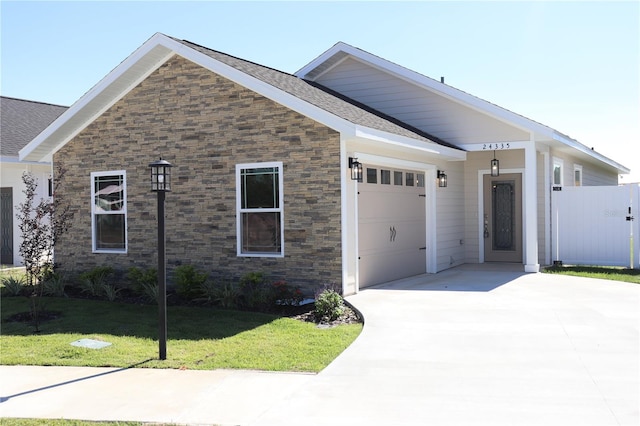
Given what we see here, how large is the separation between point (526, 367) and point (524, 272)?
8153 millimetres

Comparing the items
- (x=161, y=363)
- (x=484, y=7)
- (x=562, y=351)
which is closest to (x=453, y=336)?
(x=562, y=351)

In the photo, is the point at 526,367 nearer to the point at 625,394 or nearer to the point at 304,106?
the point at 625,394

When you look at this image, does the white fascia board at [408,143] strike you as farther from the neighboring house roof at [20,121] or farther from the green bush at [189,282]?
the neighboring house roof at [20,121]

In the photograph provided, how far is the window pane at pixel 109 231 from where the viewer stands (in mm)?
13000

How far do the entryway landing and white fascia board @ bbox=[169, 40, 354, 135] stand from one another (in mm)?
3412

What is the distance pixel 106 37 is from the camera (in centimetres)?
1277

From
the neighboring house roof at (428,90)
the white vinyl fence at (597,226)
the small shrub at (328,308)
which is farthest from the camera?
the white vinyl fence at (597,226)

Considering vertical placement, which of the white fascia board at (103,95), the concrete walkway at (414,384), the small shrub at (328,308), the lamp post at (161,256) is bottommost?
the concrete walkway at (414,384)

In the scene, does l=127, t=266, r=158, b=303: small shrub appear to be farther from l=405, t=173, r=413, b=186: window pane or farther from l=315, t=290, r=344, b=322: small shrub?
l=405, t=173, r=413, b=186: window pane

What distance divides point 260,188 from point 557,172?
31.3 feet

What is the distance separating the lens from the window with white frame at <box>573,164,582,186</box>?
19.1 meters

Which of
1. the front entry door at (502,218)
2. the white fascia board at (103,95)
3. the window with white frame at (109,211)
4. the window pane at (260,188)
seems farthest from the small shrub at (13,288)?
the front entry door at (502,218)

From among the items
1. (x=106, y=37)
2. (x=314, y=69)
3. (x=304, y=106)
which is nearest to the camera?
(x=304, y=106)

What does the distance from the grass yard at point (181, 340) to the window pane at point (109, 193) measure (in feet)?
9.60
